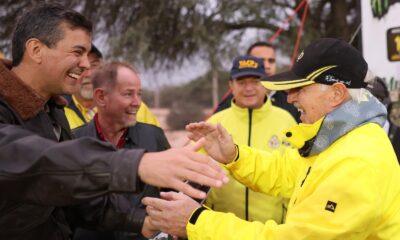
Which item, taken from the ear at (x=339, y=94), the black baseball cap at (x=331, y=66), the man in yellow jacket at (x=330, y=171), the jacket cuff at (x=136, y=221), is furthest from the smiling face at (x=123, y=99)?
the ear at (x=339, y=94)

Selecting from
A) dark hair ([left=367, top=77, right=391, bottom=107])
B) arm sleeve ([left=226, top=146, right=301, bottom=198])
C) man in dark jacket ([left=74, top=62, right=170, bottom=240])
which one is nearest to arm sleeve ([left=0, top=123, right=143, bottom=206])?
arm sleeve ([left=226, top=146, right=301, bottom=198])

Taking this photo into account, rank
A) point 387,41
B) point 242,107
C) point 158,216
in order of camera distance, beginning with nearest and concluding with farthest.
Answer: point 158,216, point 242,107, point 387,41

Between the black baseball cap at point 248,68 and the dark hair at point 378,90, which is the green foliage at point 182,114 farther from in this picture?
the dark hair at point 378,90

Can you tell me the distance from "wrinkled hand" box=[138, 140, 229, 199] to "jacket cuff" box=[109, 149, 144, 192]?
0.02 meters

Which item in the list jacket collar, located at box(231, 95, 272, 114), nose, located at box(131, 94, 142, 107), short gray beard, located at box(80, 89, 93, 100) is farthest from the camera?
short gray beard, located at box(80, 89, 93, 100)

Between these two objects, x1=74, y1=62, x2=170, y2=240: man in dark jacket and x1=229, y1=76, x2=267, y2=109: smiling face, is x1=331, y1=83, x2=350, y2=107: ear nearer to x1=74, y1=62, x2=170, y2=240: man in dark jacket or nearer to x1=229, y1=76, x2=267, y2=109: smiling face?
x1=74, y1=62, x2=170, y2=240: man in dark jacket

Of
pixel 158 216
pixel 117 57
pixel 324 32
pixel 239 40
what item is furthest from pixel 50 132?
pixel 324 32

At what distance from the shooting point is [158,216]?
2195mm

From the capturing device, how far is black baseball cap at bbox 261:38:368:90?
2186mm

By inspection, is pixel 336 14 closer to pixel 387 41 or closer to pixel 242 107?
pixel 387 41

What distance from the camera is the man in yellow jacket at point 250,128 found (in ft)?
11.5

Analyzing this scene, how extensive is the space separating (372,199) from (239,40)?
22.4 feet

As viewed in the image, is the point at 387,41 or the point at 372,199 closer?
the point at 372,199

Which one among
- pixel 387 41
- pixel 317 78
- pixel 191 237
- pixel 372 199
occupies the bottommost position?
pixel 191 237
